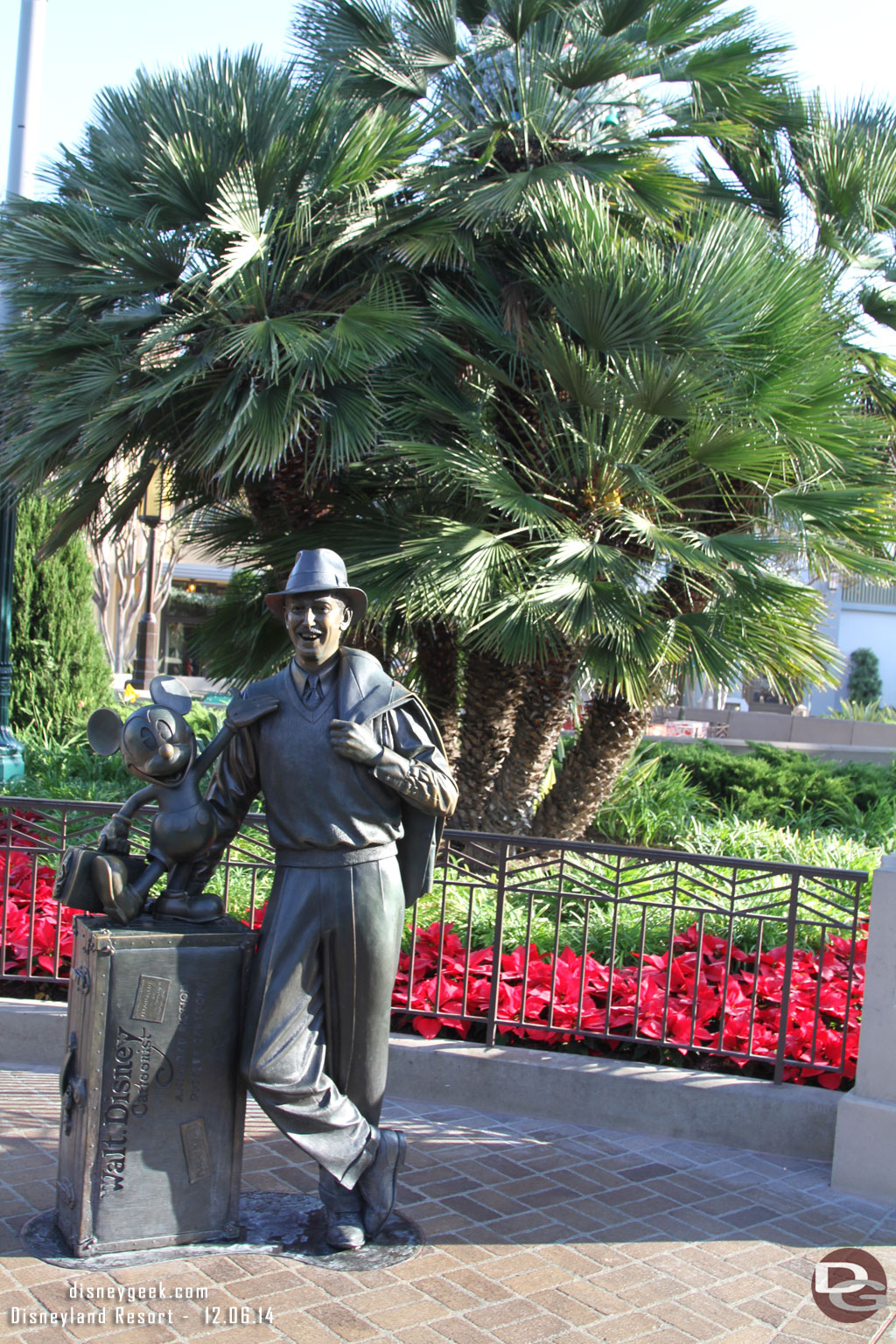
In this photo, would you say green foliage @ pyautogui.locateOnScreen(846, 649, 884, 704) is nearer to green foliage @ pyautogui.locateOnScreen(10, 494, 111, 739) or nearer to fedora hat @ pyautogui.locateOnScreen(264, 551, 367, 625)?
green foliage @ pyautogui.locateOnScreen(10, 494, 111, 739)

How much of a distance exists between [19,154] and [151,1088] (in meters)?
8.47

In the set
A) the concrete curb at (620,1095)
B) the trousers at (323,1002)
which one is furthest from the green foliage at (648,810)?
the trousers at (323,1002)

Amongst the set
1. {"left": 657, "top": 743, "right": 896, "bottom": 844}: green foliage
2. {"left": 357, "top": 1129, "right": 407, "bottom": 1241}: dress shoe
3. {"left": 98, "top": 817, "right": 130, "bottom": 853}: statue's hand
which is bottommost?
{"left": 357, "top": 1129, "right": 407, "bottom": 1241}: dress shoe

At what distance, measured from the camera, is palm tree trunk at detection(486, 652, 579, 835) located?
718 centimetres

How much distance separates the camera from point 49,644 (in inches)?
457

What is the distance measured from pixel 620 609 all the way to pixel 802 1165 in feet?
9.32

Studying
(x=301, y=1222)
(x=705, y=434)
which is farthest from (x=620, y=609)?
(x=301, y=1222)

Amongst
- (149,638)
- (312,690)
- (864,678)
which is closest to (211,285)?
(312,690)

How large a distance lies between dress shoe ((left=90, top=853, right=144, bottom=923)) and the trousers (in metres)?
0.39

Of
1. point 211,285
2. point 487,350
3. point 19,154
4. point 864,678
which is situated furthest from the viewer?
point 864,678

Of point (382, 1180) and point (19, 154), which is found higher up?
point (19, 154)

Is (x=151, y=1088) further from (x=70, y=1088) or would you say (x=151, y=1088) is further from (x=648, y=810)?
(x=648, y=810)

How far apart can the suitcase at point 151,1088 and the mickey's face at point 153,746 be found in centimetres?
46

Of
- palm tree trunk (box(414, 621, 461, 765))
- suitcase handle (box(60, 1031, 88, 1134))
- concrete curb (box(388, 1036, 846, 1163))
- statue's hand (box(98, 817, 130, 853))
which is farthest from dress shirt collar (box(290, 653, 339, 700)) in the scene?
palm tree trunk (box(414, 621, 461, 765))
